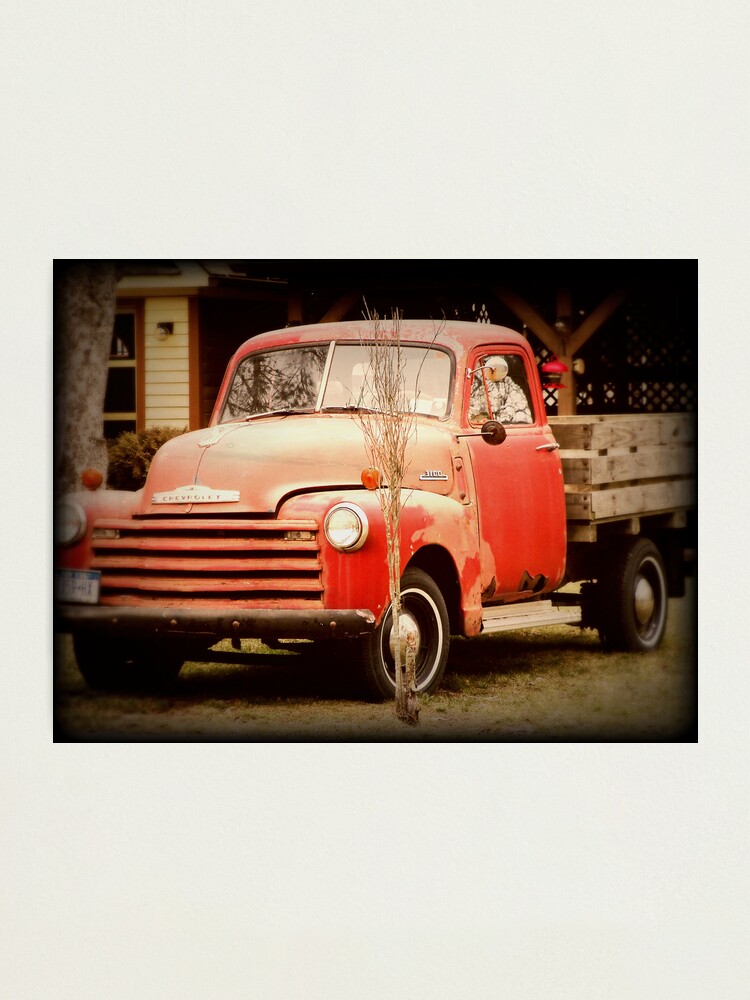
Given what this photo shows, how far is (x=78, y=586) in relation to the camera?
4.59 meters

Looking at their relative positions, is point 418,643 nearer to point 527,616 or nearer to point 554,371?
point 527,616

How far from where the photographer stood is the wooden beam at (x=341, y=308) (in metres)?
4.66

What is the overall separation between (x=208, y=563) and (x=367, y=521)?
22.0 inches

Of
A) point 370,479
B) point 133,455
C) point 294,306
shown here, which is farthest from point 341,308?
point 133,455

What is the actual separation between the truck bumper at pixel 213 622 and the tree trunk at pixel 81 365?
445 mm

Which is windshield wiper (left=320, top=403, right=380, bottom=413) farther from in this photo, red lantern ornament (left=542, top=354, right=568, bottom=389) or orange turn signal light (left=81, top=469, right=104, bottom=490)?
orange turn signal light (left=81, top=469, right=104, bottom=490)

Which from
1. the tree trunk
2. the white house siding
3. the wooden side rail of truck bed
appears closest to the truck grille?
the tree trunk

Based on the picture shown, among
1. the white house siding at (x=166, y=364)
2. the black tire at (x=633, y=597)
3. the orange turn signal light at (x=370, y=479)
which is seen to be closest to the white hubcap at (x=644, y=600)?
the black tire at (x=633, y=597)

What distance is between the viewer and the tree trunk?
459 cm
